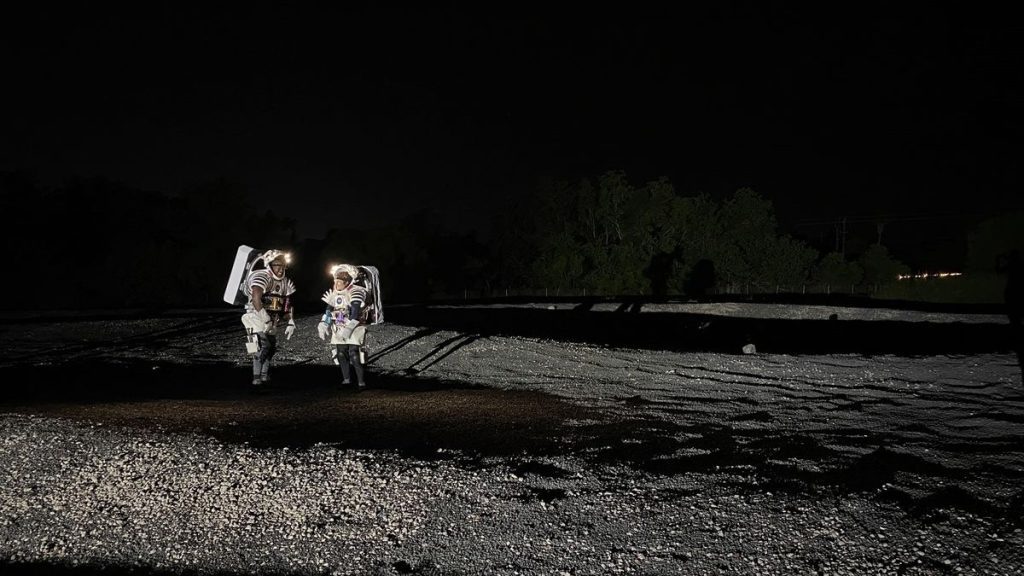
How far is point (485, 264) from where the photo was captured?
A: 82.7 meters

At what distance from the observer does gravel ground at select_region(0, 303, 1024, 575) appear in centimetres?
566

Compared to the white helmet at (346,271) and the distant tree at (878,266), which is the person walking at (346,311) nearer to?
the white helmet at (346,271)

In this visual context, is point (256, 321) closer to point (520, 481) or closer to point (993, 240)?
point (520, 481)

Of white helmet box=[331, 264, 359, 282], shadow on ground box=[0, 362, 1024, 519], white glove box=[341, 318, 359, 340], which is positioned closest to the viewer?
shadow on ground box=[0, 362, 1024, 519]

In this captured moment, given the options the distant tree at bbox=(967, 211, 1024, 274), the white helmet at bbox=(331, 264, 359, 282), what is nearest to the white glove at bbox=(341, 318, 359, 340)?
the white helmet at bbox=(331, 264, 359, 282)

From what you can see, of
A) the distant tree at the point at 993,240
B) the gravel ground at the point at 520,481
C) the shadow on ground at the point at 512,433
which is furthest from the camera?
the distant tree at the point at 993,240

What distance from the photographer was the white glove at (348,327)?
13.2 meters

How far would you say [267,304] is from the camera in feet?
43.0

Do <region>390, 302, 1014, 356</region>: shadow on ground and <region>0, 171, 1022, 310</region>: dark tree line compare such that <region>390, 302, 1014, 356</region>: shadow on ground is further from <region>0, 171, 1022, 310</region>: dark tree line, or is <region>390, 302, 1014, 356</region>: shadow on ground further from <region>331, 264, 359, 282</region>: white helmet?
<region>0, 171, 1022, 310</region>: dark tree line

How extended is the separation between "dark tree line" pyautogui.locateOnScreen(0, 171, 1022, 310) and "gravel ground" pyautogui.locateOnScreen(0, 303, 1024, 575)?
48.5m

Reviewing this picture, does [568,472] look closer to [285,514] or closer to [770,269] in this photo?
[285,514]

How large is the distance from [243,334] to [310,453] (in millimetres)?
18013

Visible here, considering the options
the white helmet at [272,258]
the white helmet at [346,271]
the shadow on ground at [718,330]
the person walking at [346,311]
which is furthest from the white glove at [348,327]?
the shadow on ground at [718,330]

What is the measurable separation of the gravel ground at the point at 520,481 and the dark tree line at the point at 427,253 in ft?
159
